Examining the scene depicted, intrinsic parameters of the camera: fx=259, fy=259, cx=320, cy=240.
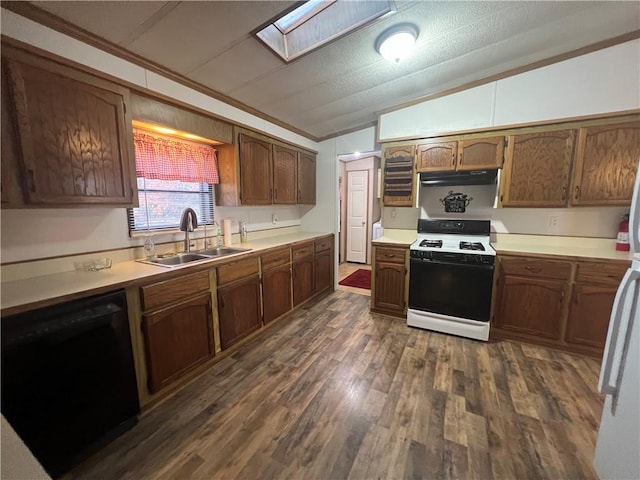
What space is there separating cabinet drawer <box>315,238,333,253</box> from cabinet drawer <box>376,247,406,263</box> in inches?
33.8

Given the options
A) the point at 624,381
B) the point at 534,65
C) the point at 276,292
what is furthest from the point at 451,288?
the point at 534,65

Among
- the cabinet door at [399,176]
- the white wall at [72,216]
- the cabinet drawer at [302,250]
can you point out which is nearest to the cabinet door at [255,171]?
the white wall at [72,216]

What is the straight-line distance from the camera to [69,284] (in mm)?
1441

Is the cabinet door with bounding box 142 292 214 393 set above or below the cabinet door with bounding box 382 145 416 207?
below

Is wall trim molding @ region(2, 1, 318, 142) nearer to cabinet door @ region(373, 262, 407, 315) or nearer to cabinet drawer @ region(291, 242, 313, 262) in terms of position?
cabinet drawer @ region(291, 242, 313, 262)

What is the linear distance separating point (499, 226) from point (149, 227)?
3587mm

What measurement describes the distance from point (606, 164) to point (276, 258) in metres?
3.19

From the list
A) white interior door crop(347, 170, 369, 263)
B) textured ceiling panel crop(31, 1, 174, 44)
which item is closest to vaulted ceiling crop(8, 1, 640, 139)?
textured ceiling panel crop(31, 1, 174, 44)

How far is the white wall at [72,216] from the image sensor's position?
4.51 feet

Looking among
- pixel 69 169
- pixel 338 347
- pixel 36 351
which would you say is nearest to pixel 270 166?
pixel 69 169

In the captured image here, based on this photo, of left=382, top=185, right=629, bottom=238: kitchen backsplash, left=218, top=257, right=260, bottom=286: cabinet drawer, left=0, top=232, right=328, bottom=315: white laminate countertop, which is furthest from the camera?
left=382, top=185, right=629, bottom=238: kitchen backsplash

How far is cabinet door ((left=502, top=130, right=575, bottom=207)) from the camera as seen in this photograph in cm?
244

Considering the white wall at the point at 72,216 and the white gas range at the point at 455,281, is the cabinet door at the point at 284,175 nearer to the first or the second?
the white wall at the point at 72,216

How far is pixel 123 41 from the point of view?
1.60 meters
